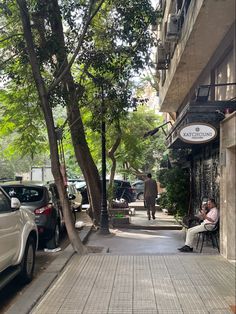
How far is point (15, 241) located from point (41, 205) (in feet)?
12.6


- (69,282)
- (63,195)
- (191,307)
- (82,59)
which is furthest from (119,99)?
(191,307)

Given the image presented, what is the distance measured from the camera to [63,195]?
399 inches

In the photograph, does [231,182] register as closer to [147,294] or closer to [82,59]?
[147,294]

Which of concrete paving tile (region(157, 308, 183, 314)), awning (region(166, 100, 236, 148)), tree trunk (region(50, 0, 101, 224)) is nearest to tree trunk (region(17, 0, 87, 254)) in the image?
tree trunk (region(50, 0, 101, 224))

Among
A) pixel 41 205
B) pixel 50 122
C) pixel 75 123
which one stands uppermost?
pixel 75 123

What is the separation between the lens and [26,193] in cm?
1103

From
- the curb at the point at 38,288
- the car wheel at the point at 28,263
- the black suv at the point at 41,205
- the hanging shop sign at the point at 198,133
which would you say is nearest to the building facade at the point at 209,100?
the hanging shop sign at the point at 198,133

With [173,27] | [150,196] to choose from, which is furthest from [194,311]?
[150,196]

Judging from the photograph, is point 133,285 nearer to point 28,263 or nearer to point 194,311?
point 194,311

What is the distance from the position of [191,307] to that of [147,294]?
0.79 metres

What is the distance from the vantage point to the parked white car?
21.0 feet

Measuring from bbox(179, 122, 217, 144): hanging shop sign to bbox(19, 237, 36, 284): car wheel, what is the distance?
3.79 metres

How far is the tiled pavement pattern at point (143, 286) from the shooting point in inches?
235

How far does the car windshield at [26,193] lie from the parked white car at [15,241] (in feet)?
9.16
